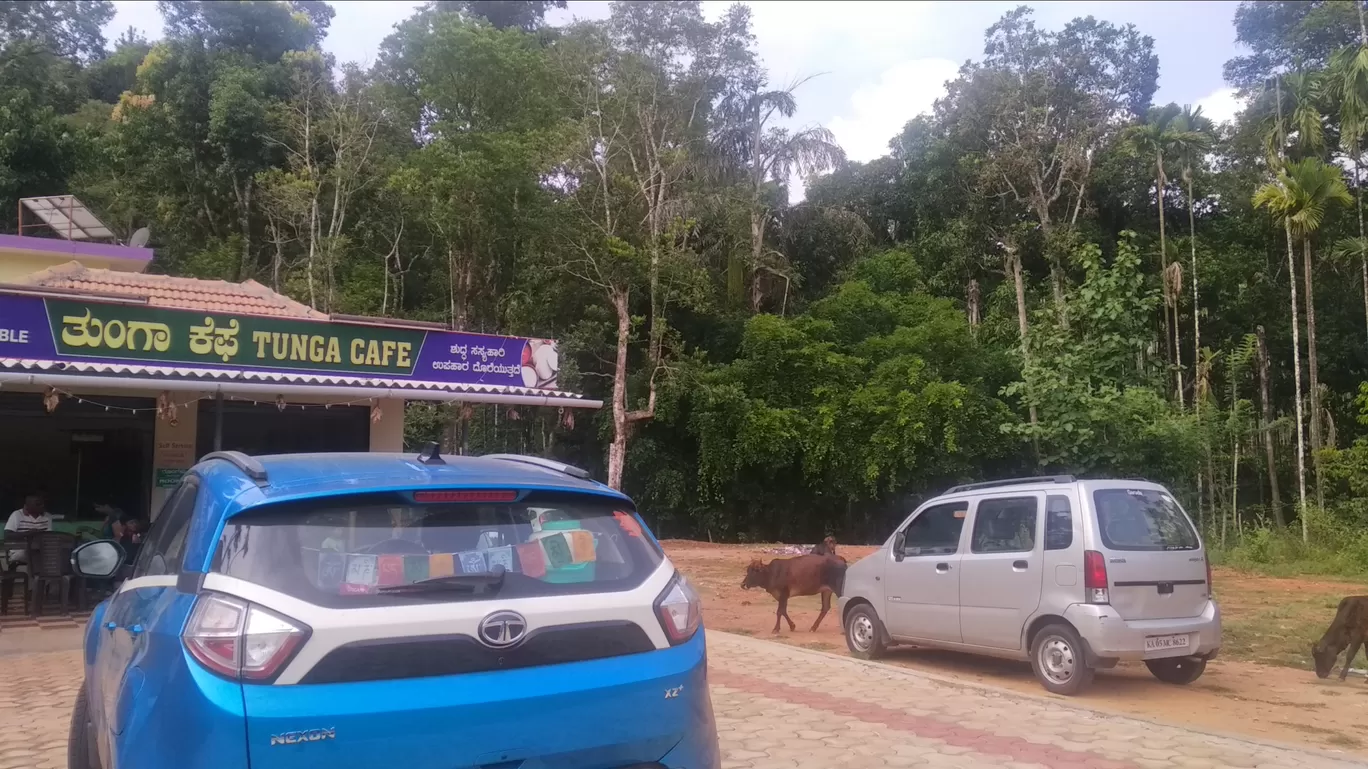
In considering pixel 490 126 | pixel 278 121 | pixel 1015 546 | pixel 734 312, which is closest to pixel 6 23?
pixel 278 121

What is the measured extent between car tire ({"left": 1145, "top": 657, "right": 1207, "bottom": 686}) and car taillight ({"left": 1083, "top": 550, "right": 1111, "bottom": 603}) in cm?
112

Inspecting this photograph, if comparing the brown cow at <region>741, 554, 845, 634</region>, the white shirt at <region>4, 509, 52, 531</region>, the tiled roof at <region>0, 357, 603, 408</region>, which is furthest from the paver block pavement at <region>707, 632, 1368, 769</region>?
the white shirt at <region>4, 509, 52, 531</region>

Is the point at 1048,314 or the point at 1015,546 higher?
the point at 1048,314

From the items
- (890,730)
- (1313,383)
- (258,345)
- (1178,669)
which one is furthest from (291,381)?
(1313,383)

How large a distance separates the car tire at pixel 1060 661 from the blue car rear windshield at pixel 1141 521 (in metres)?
0.82

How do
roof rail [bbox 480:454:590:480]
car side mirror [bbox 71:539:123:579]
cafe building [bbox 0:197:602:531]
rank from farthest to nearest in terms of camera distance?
cafe building [bbox 0:197:602:531] < car side mirror [bbox 71:539:123:579] < roof rail [bbox 480:454:590:480]

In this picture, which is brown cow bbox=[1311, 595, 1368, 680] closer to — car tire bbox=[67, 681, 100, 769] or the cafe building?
car tire bbox=[67, 681, 100, 769]

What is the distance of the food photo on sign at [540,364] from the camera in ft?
49.0

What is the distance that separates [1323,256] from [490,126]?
2410 cm

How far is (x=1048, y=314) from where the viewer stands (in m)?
21.4

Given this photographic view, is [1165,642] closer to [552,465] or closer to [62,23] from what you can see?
[552,465]

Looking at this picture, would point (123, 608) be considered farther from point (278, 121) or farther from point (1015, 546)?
point (278, 121)

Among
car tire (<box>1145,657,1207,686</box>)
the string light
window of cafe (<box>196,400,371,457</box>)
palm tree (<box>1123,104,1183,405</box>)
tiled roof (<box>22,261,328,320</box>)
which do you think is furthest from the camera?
palm tree (<box>1123,104,1183,405</box>)

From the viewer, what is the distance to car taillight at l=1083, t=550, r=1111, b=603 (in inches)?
303
